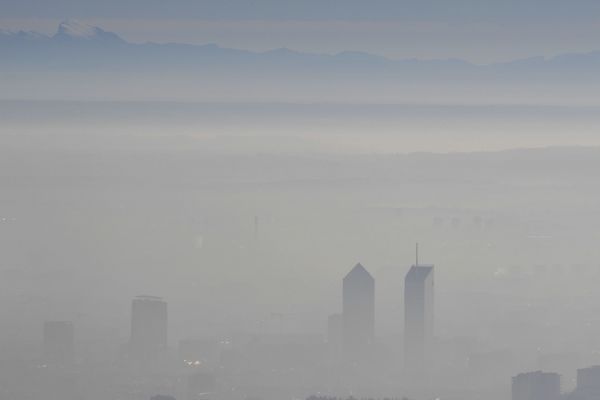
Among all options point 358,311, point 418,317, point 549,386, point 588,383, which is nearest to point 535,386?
point 549,386

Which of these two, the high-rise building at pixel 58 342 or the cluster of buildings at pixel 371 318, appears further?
the cluster of buildings at pixel 371 318

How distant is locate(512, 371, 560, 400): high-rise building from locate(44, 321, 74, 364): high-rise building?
6109mm

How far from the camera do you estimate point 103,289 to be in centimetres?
3897

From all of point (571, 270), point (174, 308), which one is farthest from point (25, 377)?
point (571, 270)

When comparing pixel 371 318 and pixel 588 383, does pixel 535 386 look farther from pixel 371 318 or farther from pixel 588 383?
pixel 371 318

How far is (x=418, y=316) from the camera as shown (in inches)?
1471

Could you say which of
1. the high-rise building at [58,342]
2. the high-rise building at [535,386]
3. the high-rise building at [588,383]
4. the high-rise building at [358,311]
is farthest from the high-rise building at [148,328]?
the high-rise building at [588,383]

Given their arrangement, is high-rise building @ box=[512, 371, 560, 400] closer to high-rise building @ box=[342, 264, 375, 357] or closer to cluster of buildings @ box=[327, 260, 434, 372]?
cluster of buildings @ box=[327, 260, 434, 372]

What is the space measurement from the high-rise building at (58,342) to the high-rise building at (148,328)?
914 mm

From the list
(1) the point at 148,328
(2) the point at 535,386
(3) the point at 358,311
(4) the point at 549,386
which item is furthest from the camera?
(3) the point at 358,311

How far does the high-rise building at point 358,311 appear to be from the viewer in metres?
36.3

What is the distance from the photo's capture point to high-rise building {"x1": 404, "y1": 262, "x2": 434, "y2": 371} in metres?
35.6

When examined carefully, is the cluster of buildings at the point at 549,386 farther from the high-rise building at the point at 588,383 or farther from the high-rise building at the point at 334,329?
the high-rise building at the point at 334,329

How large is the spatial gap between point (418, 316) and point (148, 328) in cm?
398
